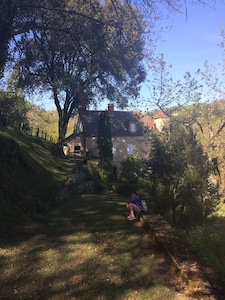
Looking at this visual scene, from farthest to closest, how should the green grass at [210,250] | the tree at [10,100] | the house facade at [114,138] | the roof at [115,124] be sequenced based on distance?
the roof at [115,124]
the house facade at [114,138]
the tree at [10,100]
the green grass at [210,250]

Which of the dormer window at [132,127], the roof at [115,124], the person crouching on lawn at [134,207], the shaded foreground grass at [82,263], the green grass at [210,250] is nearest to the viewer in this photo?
the shaded foreground grass at [82,263]

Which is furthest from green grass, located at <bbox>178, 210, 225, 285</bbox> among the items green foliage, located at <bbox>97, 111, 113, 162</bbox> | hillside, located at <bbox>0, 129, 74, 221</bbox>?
green foliage, located at <bbox>97, 111, 113, 162</bbox>

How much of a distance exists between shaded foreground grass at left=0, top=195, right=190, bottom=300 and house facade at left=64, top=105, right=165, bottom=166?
2997 centimetres

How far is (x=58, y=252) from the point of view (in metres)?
7.19

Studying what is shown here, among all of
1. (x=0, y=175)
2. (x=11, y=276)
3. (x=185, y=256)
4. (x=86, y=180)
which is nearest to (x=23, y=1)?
(x=0, y=175)

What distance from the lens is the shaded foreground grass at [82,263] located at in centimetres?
532

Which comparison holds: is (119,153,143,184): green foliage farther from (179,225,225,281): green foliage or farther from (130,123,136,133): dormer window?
(130,123,136,133): dormer window

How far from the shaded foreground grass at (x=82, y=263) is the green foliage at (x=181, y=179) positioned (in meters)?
3.42

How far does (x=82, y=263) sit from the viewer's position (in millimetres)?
6566

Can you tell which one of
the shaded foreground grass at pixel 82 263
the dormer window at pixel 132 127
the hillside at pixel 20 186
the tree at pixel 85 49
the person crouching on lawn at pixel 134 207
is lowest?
the shaded foreground grass at pixel 82 263

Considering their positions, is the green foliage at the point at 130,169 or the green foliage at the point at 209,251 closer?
the green foliage at the point at 209,251

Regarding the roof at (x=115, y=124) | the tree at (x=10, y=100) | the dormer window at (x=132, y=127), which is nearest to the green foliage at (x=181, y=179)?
the tree at (x=10, y=100)

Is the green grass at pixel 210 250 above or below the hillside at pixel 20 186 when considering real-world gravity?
below

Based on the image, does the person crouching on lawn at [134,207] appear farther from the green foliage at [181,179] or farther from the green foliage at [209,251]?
the green foliage at [209,251]
